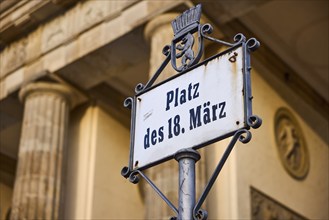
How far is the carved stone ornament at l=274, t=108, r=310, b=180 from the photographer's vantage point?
1114 centimetres

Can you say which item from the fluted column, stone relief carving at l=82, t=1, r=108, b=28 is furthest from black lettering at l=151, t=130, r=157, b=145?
stone relief carving at l=82, t=1, r=108, b=28

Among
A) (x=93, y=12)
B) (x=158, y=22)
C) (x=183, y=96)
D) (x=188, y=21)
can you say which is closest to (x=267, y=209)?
(x=158, y=22)

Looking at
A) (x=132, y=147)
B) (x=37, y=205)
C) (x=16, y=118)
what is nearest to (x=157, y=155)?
(x=132, y=147)

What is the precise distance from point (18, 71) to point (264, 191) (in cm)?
425

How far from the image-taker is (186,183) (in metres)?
2.74

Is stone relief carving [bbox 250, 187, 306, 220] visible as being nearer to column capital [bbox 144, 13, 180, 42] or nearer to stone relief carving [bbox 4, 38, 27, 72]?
column capital [bbox 144, 13, 180, 42]

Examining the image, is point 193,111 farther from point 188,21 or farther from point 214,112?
point 188,21

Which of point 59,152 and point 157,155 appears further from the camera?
point 59,152

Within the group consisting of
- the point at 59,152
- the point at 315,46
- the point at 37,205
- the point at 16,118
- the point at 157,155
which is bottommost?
the point at 157,155

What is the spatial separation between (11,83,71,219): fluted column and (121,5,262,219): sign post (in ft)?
23.5

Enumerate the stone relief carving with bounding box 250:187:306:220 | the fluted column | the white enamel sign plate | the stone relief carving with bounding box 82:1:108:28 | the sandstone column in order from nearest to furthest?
the white enamel sign plate → the sandstone column → the stone relief carving with bounding box 250:187:306:220 → the fluted column → the stone relief carving with bounding box 82:1:108:28

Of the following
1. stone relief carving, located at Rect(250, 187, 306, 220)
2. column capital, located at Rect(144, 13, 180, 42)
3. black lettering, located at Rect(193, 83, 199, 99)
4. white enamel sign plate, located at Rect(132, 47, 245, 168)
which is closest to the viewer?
white enamel sign plate, located at Rect(132, 47, 245, 168)

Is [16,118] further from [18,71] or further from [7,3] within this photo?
[7,3]

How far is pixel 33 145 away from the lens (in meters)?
10.5
